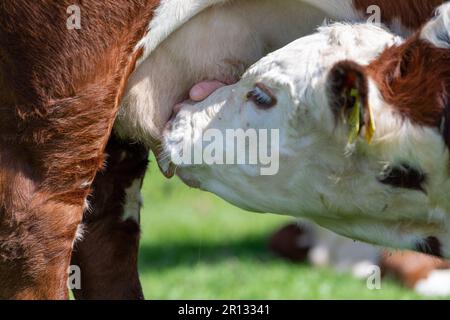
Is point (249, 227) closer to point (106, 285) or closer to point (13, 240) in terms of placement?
point (106, 285)

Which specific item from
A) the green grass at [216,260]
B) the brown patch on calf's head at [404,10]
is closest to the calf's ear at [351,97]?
the brown patch on calf's head at [404,10]

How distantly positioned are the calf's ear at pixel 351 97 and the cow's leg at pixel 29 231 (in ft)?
3.33

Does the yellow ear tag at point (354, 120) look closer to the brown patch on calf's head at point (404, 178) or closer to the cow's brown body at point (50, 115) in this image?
the brown patch on calf's head at point (404, 178)

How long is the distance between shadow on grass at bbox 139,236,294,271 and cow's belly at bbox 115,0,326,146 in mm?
3644

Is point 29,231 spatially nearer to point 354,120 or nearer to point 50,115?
point 50,115

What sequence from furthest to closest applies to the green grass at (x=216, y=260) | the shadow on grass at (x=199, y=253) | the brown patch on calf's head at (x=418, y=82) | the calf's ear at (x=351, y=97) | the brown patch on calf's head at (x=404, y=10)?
the shadow on grass at (x=199, y=253) < the green grass at (x=216, y=260) < the brown patch on calf's head at (x=404, y=10) < the brown patch on calf's head at (x=418, y=82) < the calf's ear at (x=351, y=97)

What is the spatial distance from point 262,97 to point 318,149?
0.95 ft

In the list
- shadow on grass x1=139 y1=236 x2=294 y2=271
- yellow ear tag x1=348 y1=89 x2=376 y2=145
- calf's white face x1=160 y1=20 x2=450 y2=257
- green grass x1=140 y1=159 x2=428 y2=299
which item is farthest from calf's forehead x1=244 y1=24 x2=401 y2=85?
shadow on grass x1=139 y1=236 x2=294 y2=271

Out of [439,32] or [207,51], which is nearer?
[439,32]

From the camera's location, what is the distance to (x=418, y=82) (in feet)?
11.8

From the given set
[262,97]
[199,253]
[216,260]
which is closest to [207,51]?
[262,97]

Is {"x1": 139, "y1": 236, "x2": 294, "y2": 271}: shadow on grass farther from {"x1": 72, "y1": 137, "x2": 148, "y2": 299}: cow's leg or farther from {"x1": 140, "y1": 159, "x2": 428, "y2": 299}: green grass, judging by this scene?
{"x1": 72, "y1": 137, "x2": 148, "y2": 299}: cow's leg

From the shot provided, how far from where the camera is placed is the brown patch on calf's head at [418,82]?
→ 11.8 ft

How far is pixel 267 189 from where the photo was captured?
3.92m
